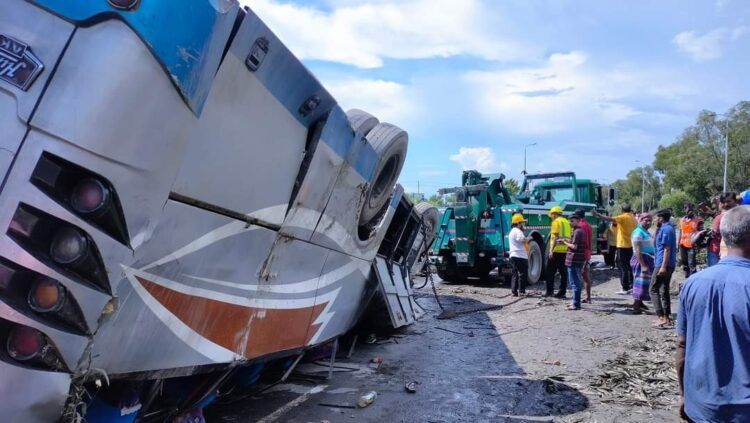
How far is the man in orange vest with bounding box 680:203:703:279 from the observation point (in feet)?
31.7

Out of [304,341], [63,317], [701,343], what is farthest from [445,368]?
[63,317]

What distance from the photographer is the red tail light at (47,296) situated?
1.64 metres

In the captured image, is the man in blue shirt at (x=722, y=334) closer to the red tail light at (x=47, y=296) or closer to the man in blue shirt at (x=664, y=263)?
the red tail light at (x=47, y=296)

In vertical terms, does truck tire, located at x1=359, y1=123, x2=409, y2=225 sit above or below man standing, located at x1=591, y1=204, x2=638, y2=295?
below

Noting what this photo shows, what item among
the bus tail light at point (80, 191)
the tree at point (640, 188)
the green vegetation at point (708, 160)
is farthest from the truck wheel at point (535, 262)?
the tree at point (640, 188)

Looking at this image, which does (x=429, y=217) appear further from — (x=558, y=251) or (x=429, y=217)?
(x=558, y=251)

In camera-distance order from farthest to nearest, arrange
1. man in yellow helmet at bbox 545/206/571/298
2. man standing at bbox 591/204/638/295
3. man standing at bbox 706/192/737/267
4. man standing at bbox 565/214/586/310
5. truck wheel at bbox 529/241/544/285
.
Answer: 1. truck wheel at bbox 529/241/544/285
2. man in yellow helmet at bbox 545/206/571/298
3. man standing at bbox 591/204/638/295
4. man standing at bbox 565/214/586/310
5. man standing at bbox 706/192/737/267

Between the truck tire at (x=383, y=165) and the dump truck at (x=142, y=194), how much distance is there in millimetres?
1114

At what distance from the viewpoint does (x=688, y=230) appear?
388 inches

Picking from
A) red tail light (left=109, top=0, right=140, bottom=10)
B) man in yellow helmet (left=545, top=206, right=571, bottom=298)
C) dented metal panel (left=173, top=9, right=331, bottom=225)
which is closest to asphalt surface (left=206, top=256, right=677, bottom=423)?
man in yellow helmet (left=545, top=206, right=571, bottom=298)

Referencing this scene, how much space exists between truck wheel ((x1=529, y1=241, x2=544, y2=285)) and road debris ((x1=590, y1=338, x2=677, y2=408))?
5.83 meters

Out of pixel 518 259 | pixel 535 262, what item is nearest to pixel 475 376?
pixel 518 259

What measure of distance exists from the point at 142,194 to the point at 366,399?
9.78 ft

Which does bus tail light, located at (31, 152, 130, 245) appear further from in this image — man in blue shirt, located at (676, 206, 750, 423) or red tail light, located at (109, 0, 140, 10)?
man in blue shirt, located at (676, 206, 750, 423)
